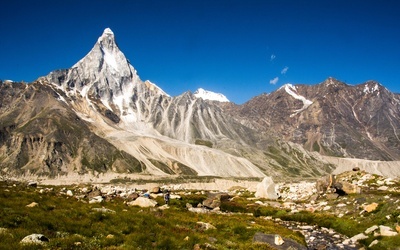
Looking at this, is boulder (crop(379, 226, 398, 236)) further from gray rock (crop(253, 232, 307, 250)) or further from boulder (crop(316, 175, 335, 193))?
boulder (crop(316, 175, 335, 193))

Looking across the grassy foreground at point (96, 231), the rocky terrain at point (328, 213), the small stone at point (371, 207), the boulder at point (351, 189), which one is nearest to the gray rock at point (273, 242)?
the rocky terrain at point (328, 213)

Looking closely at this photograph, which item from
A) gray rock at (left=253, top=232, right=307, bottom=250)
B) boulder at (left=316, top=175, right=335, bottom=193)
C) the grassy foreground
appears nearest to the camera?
the grassy foreground

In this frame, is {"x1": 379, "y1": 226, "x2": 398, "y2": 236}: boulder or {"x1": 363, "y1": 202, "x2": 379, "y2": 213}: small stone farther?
{"x1": 363, "y1": 202, "x2": 379, "y2": 213}: small stone

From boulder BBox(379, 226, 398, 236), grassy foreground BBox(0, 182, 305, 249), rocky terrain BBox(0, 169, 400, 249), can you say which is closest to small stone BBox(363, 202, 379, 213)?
rocky terrain BBox(0, 169, 400, 249)

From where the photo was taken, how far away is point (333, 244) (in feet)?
114

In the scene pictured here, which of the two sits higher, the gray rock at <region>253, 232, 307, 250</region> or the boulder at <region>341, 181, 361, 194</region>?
the boulder at <region>341, 181, 361, 194</region>

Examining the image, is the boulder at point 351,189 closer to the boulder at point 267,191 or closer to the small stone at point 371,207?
the small stone at point 371,207

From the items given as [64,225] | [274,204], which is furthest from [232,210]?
[64,225]

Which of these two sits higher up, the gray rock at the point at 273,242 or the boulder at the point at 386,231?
the boulder at the point at 386,231

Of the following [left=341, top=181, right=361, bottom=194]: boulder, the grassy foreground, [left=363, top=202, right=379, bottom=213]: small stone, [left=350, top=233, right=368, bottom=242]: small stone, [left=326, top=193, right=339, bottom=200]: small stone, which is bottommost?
[left=350, top=233, right=368, bottom=242]: small stone

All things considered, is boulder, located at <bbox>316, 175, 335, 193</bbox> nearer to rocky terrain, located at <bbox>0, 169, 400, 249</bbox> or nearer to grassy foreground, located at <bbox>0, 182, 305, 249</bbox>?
rocky terrain, located at <bbox>0, 169, 400, 249</bbox>

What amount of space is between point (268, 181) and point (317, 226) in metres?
34.1

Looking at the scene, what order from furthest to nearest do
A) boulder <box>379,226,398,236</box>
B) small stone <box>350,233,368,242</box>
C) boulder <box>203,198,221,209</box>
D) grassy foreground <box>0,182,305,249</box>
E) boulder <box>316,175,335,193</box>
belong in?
boulder <box>203,198,221,209</box> < boulder <box>316,175,335,193</box> < small stone <box>350,233,368,242</box> < boulder <box>379,226,398,236</box> < grassy foreground <box>0,182,305,249</box>

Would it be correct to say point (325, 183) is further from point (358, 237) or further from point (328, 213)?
point (358, 237)
